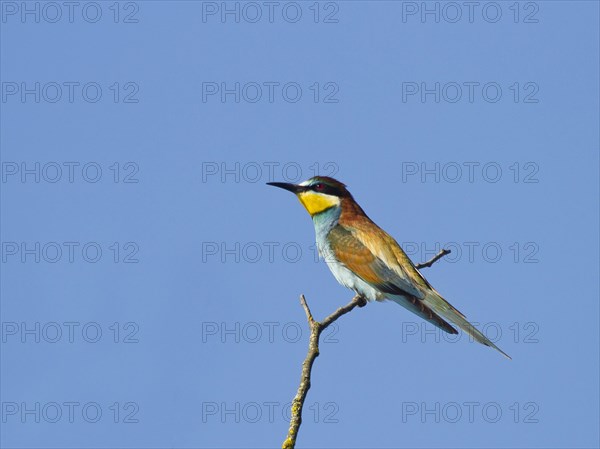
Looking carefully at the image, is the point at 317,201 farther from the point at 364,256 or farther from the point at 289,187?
the point at 364,256

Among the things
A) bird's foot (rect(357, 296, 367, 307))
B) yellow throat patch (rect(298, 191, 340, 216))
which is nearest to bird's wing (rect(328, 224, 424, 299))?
bird's foot (rect(357, 296, 367, 307))

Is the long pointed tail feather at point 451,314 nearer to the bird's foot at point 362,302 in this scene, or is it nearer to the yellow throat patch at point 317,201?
the bird's foot at point 362,302

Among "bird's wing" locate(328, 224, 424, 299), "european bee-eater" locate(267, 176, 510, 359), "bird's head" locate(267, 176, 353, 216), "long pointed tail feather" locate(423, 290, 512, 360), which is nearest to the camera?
"long pointed tail feather" locate(423, 290, 512, 360)

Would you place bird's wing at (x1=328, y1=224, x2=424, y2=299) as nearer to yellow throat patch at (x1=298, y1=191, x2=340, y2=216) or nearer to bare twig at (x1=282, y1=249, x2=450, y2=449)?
yellow throat patch at (x1=298, y1=191, x2=340, y2=216)

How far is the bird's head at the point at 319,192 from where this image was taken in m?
8.55

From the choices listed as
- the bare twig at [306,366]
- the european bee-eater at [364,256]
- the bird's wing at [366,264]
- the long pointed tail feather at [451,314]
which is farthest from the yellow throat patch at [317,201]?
the bare twig at [306,366]

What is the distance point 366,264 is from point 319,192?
1.03 meters

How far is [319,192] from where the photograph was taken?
859 centimetres

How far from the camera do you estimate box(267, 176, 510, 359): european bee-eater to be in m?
7.48

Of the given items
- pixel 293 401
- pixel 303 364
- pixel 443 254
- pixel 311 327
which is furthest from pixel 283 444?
pixel 443 254

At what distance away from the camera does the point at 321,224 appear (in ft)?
28.1

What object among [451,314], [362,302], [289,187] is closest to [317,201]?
[289,187]

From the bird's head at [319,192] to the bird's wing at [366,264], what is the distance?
30 centimetres

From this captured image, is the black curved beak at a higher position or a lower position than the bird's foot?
higher
